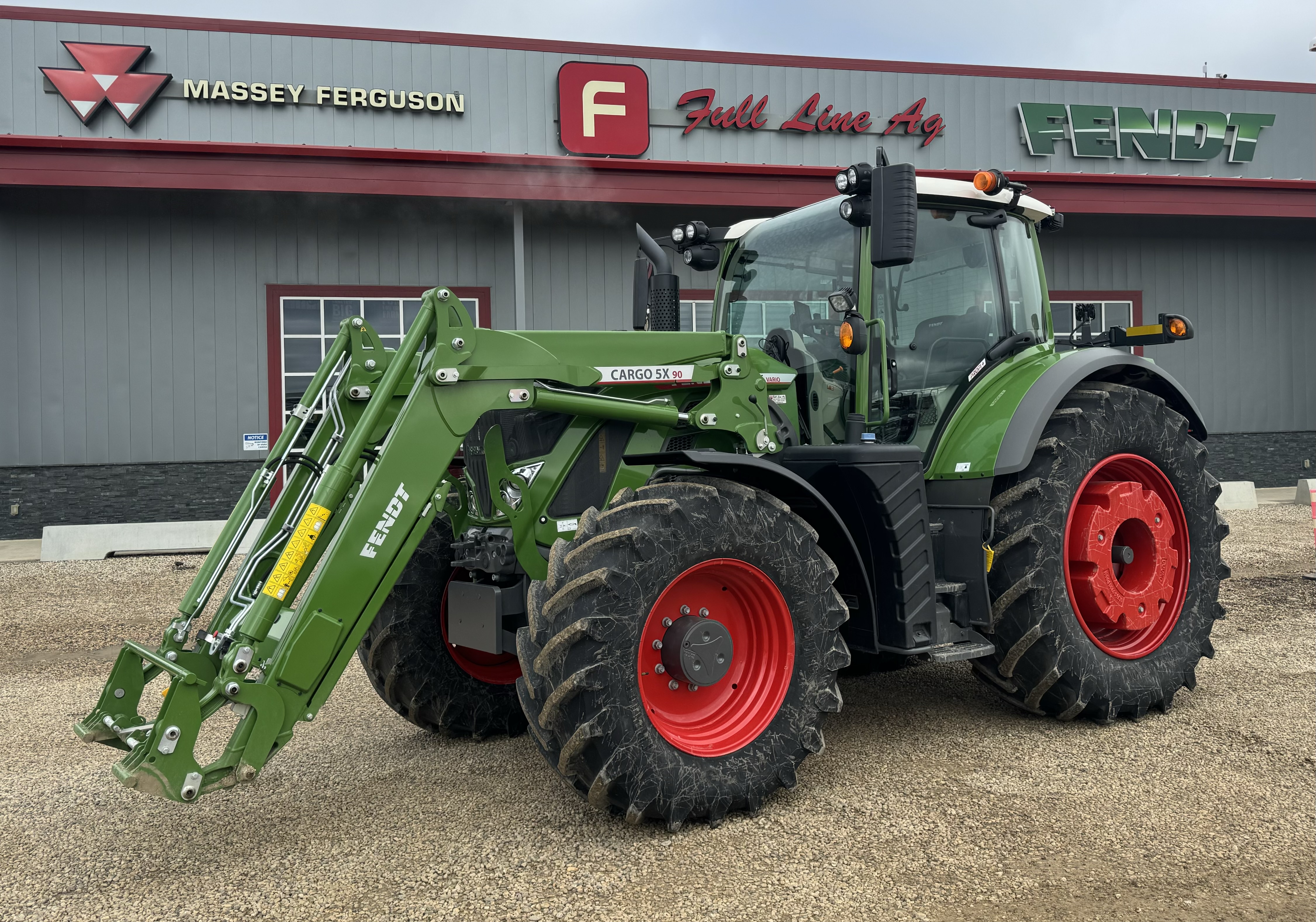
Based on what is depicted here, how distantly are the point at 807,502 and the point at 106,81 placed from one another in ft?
37.8

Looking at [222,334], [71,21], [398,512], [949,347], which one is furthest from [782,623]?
[71,21]

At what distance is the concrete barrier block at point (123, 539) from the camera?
1056cm

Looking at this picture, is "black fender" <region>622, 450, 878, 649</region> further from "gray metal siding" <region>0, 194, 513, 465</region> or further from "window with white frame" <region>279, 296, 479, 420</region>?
"gray metal siding" <region>0, 194, 513, 465</region>

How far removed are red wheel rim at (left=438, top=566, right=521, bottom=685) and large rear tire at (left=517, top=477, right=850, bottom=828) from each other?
107cm

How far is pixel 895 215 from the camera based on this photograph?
3834 mm

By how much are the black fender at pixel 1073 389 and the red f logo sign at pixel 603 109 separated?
9.16 metres

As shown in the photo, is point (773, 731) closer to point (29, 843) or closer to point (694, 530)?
point (694, 530)

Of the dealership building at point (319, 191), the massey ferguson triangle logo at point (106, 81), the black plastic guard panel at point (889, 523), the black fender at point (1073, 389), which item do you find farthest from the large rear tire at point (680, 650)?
the massey ferguson triangle logo at point (106, 81)

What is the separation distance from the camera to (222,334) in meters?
12.1

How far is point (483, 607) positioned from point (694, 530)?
0.94m

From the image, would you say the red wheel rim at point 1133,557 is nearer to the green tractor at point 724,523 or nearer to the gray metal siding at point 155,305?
the green tractor at point 724,523

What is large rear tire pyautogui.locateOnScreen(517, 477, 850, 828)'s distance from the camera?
323 centimetres

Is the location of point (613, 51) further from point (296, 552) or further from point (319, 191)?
point (296, 552)

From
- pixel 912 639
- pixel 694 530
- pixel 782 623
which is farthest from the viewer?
pixel 912 639
